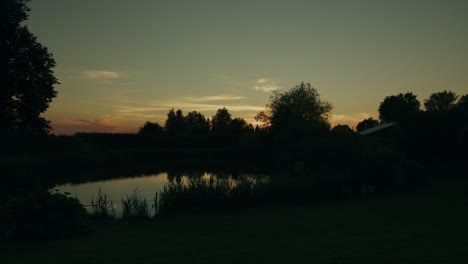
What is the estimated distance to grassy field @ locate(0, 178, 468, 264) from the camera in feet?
35.4

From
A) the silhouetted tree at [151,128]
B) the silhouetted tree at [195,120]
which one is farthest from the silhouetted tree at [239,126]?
the silhouetted tree at [151,128]

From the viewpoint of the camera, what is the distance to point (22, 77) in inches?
1364

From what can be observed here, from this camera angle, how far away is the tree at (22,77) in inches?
1355

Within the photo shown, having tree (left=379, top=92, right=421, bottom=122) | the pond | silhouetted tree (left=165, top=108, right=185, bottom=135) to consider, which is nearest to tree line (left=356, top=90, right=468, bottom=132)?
tree (left=379, top=92, right=421, bottom=122)

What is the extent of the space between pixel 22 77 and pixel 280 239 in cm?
2916

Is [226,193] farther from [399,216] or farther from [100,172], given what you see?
[100,172]

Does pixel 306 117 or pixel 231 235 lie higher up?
pixel 306 117

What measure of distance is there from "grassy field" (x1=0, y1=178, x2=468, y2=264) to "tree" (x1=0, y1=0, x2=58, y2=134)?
2261 cm

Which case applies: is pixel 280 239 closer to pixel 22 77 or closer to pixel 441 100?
pixel 22 77

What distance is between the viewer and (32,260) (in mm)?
10961

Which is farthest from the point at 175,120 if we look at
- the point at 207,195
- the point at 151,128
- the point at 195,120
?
the point at 207,195


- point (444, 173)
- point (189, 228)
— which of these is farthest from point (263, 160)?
point (189, 228)

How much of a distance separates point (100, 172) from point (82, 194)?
15393mm

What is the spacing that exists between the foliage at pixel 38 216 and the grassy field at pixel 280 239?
0.49 m
